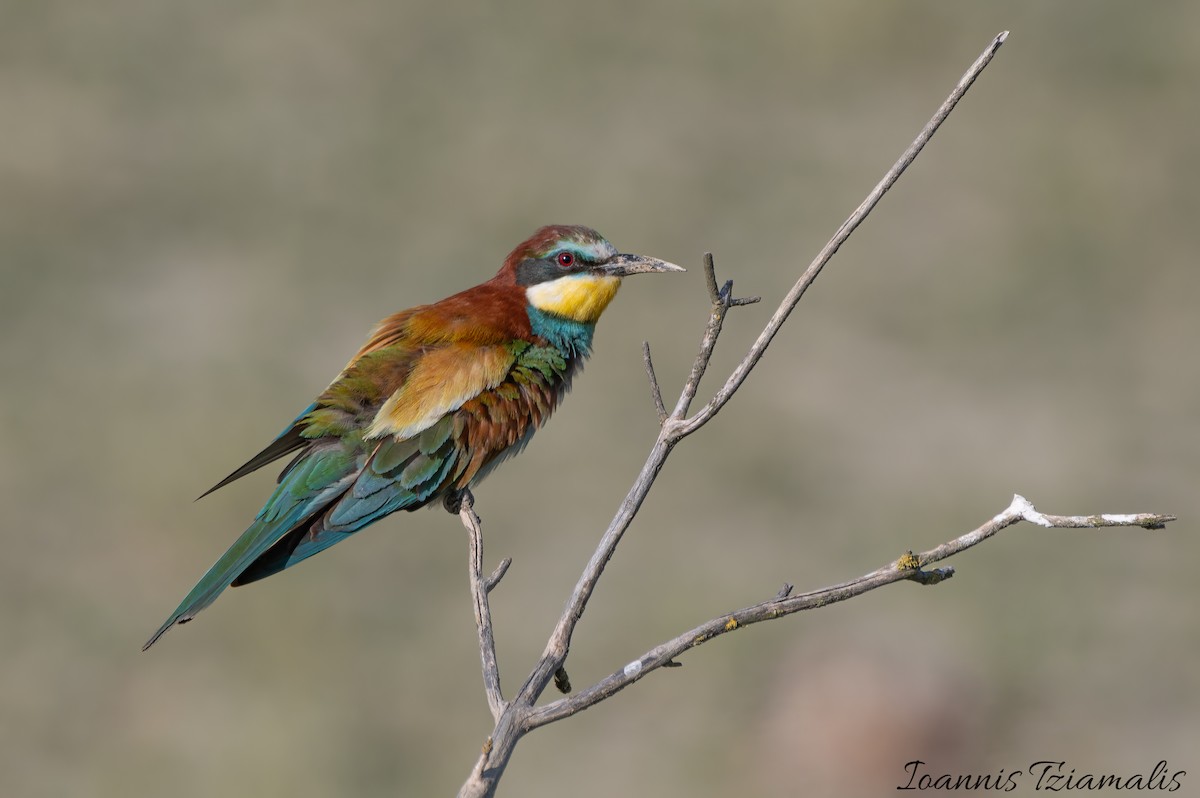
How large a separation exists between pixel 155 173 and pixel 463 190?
2.52 m

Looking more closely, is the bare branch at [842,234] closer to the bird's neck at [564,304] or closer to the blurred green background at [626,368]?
the bird's neck at [564,304]

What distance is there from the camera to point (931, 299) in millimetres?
11852

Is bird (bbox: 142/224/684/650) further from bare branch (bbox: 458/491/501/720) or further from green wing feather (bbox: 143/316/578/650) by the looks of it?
bare branch (bbox: 458/491/501/720)

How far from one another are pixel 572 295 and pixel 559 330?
0.10 meters

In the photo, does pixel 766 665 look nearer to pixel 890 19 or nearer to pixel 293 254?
pixel 293 254

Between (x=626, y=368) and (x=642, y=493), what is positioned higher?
(x=626, y=368)

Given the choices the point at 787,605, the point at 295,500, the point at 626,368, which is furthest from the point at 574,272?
the point at 626,368

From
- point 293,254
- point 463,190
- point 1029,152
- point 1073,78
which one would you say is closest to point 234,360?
point 293,254

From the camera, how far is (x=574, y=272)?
3988 millimetres

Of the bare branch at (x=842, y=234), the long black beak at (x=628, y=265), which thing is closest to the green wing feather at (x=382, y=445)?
the long black beak at (x=628, y=265)

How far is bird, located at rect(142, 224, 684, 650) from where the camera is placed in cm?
354

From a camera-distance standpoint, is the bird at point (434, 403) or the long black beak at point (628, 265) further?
the long black beak at point (628, 265)

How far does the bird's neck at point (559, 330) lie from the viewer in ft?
13.0

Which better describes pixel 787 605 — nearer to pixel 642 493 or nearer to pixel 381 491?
pixel 642 493
